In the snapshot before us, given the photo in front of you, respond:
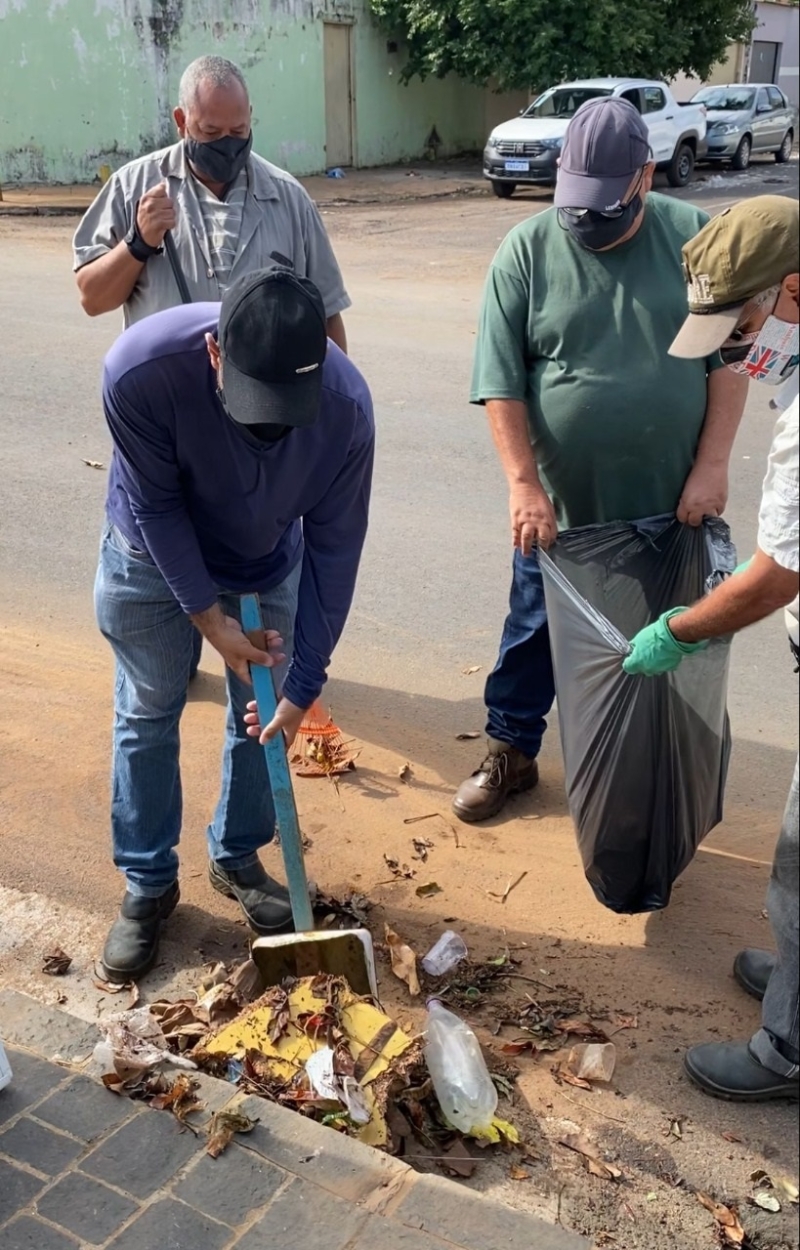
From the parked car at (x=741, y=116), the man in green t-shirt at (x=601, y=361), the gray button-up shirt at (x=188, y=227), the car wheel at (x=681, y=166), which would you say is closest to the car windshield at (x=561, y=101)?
the car wheel at (x=681, y=166)

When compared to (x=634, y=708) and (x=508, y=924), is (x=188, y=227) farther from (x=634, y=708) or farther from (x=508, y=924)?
(x=508, y=924)

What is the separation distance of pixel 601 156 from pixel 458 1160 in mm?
2346

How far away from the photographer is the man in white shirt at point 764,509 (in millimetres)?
2047

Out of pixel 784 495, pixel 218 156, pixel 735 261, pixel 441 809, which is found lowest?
pixel 441 809

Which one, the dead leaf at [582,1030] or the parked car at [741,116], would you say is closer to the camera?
the dead leaf at [582,1030]

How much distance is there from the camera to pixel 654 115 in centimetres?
1822

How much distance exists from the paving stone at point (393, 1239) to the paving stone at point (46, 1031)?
74 centimetres

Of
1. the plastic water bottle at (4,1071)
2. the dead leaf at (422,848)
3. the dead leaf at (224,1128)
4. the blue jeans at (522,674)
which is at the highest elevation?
the blue jeans at (522,674)

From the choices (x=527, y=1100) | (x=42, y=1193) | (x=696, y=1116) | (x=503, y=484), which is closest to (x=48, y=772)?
(x=42, y=1193)

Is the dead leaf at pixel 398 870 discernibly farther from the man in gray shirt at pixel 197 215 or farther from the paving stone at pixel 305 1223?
the man in gray shirt at pixel 197 215

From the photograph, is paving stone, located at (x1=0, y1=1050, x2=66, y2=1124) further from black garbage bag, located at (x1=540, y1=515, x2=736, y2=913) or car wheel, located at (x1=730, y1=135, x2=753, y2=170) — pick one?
car wheel, located at (x1=730, y1=135, x2=753, y2=170)

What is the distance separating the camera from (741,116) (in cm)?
2197

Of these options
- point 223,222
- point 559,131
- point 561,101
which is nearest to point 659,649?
point 223,222

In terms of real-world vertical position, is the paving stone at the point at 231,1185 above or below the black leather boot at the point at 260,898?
above
